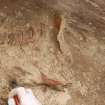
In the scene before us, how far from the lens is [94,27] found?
1.82 metres

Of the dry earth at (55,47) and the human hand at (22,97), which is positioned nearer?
the human hand at (22,97)

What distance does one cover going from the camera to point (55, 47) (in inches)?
67.8

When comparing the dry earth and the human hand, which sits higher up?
the dry earth

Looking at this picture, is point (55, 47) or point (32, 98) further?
point (55, 47)

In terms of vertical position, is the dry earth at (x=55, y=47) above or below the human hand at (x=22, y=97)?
above

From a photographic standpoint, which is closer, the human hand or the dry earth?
the human hand

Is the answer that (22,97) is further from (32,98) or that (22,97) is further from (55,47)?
(55,47)

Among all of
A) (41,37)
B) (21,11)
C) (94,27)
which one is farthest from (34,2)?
(94,27)

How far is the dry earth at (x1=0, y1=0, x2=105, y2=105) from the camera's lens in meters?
1.60

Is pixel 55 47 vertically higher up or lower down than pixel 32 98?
higher up

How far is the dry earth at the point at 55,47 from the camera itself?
5.24 feet

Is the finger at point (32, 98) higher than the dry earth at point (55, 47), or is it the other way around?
the dry earth at point (55, 47)

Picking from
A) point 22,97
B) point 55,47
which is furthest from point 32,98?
point 55,47

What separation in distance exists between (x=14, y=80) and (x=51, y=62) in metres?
0.21
